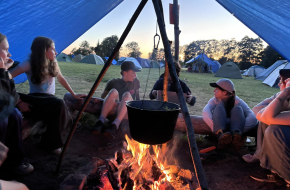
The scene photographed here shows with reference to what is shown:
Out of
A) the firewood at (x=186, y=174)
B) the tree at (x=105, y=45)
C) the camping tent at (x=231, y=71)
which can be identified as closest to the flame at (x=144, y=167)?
the firewood at (x=186, y=174)

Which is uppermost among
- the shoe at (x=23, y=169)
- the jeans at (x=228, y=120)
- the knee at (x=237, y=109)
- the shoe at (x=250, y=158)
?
the knee at (x=237, y=109)

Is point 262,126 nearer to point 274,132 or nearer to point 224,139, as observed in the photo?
point 274,132

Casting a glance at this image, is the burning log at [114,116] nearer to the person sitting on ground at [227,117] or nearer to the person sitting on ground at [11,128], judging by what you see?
the person sitting on ground at [227,117]

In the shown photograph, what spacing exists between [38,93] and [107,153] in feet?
4.27

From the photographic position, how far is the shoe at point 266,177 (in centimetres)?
213

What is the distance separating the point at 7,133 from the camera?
202cm

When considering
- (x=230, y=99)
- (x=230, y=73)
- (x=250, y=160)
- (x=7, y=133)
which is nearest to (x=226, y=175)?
(x=250, y=160)

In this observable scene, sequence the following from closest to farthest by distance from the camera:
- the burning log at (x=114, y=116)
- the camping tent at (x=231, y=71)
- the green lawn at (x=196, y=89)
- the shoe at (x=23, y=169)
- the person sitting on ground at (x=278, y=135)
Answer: the person sitting on ground at (x=278, y=135), the shoe at (x=23, y=169), the burning log at (x=114, y=116), the green lawn at (x=196, y=89), the camping tent at (x=231, y=71)

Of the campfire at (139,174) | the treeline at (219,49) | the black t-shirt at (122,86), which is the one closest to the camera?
the campfire at (139,174)

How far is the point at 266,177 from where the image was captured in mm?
2279

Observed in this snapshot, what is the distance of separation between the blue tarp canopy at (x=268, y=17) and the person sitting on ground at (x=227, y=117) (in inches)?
34.6

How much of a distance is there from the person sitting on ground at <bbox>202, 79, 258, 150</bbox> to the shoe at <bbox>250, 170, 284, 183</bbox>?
453 millimetres

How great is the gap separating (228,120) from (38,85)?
9.40 feet

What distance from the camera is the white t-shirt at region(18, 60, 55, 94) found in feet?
8.29
